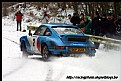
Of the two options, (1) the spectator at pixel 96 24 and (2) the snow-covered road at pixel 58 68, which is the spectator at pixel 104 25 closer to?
(1) the spectator at pixel 96 24

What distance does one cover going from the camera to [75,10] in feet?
81.8

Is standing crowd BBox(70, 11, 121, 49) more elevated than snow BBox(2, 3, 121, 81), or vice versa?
standing crowd BBox(70, 11, 121, 49)

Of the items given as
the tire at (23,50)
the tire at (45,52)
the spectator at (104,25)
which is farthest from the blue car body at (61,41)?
the spectator at (104,25)

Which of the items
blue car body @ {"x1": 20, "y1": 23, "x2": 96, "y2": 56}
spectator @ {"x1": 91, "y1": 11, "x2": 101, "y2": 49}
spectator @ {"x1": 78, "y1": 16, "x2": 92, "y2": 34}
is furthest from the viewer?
spectator @ {"x1": 78, "y1": 16, "x2": 92, "y2": 34}

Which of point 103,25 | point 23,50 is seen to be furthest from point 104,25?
point 23,50

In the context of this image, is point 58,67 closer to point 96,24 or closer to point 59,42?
point 59,42

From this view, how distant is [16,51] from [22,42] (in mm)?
1374

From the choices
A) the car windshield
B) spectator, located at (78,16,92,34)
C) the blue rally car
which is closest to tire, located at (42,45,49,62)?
the blue rally car

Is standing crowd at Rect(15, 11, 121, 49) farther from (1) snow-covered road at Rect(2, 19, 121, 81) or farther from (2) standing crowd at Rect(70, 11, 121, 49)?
(1) snow-covered road at Rect(2, 19, 121, 81)

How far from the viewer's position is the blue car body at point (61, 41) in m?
11.0

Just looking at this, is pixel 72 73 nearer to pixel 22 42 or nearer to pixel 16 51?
pixel 22 42

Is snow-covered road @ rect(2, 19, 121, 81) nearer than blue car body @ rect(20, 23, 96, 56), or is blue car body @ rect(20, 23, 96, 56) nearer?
snow-covered road @ rect(2, 19, 121, 81)

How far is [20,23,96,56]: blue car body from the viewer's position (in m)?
11.0

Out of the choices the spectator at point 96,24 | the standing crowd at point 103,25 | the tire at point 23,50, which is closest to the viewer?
the tire at point 23,50
